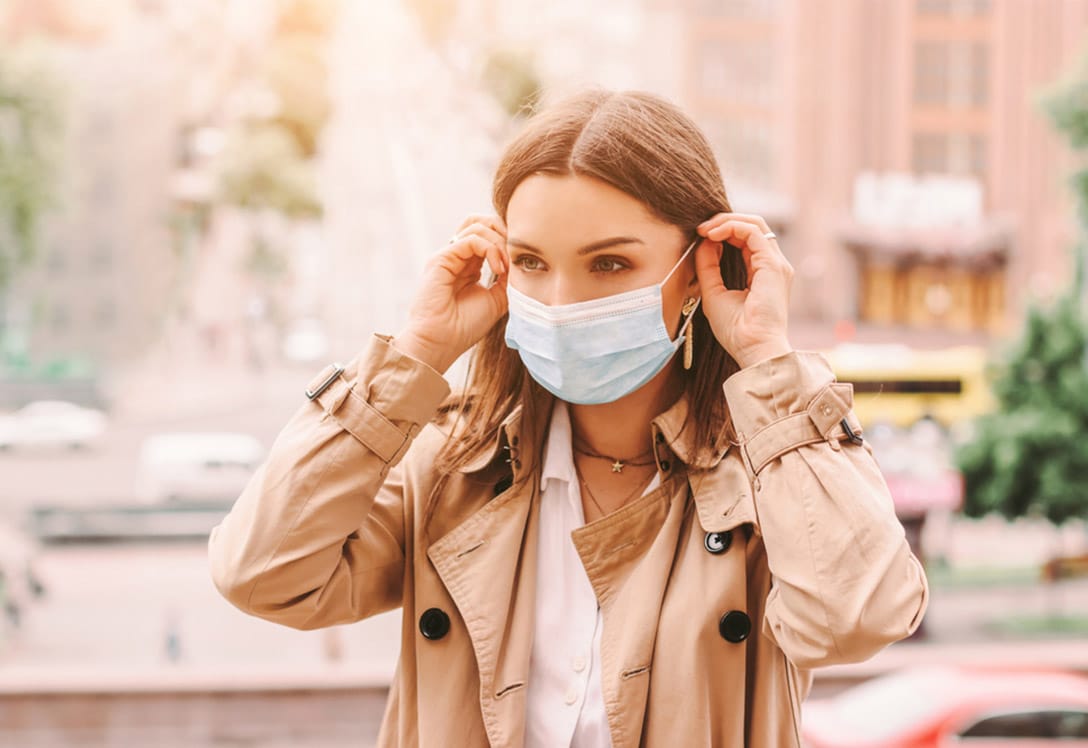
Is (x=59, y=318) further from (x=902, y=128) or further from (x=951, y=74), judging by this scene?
(x=951, y=74)

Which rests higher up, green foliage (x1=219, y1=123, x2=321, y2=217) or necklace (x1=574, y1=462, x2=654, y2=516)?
necklace (x1=574, y1=462, x2=654, y2=516)

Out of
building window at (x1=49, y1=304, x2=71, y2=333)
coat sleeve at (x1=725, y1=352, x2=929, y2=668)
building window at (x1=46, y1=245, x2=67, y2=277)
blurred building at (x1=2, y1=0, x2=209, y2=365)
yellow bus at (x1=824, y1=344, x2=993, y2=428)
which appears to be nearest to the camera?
coat sleeve at (x1=725, y1=352, x2=929, y2=668)

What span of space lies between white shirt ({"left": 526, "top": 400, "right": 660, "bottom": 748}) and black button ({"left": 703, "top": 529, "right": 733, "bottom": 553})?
14 cm

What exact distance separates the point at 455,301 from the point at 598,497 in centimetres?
37

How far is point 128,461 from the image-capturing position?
18.8 metres

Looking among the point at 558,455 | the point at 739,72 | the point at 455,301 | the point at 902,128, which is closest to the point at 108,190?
the point at 739,72

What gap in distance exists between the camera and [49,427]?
1917 cm

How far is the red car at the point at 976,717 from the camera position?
5699 millimetres

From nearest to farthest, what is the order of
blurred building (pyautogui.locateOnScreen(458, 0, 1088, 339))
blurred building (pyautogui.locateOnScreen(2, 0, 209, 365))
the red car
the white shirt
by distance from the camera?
the white shirt < the red car < blurred building (pyautogui.locateOnScreen(2, 0, 209, 365)) < blurred building (pyautogui.locateOnScreen(458, 0, 1088, 339))

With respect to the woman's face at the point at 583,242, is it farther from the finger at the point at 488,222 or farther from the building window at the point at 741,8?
the building window at the point at 741,8

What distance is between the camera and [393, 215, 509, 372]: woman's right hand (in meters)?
1.64

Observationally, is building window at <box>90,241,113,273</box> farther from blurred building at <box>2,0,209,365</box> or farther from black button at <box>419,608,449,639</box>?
black button at <box>419,608,449,639</box>

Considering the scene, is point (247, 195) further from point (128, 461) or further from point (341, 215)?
point (341, 215)

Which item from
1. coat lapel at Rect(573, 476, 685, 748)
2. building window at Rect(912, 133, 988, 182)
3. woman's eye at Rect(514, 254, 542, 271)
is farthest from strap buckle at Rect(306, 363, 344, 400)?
building window at Rect(912, 133, 988, 182)
